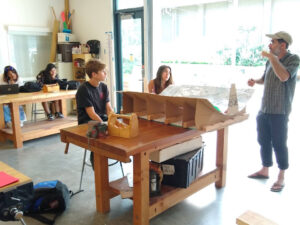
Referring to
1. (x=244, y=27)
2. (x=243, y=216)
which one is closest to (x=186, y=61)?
(x=244, y=27)

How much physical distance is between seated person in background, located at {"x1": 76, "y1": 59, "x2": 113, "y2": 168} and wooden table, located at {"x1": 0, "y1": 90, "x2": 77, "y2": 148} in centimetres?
192

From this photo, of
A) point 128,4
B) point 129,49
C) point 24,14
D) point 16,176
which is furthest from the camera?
point 24,14

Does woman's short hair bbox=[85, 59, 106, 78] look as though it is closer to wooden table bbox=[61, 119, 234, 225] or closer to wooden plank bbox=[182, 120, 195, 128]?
wooden table bbox=[61, 119, 234, 225]

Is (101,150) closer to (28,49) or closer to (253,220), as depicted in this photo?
(253,220)

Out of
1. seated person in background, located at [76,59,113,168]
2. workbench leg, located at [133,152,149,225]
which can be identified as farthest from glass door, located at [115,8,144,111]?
workbench leg, located at [133,152,149,225]

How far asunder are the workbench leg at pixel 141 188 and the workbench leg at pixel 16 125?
9.36ft

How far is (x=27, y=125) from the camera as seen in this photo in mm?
4898

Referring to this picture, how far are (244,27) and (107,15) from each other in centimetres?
293

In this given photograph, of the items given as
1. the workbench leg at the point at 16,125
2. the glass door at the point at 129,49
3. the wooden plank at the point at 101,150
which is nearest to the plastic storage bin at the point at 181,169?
the wooden plank at the point at 101,150

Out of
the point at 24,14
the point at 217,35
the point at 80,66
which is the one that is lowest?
the point at 80,66

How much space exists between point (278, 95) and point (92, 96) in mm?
1788

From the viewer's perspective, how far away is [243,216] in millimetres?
1594

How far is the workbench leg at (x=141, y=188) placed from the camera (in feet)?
6.64

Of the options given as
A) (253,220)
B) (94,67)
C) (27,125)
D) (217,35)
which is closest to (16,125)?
(27,125)
